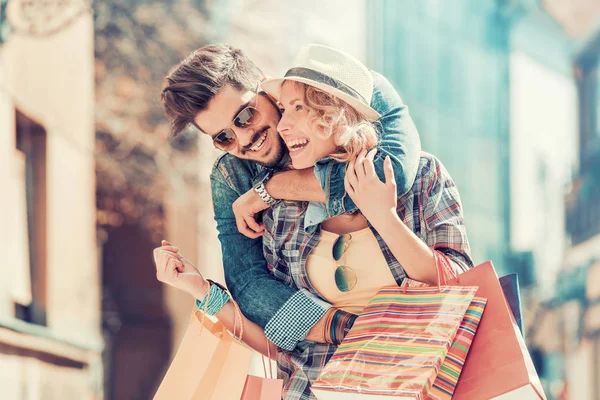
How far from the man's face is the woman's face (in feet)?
0.63

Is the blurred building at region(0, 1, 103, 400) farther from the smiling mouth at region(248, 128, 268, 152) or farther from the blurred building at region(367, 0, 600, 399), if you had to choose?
the blurred building at region(367, 0, 600, 399)

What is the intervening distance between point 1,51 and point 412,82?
5540mm

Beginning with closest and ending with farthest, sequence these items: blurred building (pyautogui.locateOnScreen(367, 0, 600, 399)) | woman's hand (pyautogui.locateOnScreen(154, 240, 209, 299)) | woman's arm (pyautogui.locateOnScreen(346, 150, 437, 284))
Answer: woman's arm (pyautogui.locateOnScreen(346, 150, 437, 284)), woman's hand (pyautogui.locateOnScreen(154, 240, 209, 299)), blurred building (pyautogui.locateOnScreen(367, 0, 600, 399))

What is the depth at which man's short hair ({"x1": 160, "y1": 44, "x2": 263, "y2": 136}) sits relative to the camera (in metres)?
2.54

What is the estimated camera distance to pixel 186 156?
8.88m

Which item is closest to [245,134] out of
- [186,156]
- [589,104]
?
[186,156]

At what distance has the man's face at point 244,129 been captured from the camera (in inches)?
102

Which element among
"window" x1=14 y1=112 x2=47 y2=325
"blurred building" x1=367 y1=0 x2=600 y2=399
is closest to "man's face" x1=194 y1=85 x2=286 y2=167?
"window" x1=14 y1=112 x2=47 y2=325

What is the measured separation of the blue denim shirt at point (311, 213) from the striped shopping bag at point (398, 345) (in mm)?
213

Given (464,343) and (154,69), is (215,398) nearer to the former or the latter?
(464,343)

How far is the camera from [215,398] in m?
2.43

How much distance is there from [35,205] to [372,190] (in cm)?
531

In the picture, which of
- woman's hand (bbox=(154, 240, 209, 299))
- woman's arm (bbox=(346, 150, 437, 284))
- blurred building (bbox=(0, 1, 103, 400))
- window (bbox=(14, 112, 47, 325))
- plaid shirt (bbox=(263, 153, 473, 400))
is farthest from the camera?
window (bbox=(14, 112, 47, 325))

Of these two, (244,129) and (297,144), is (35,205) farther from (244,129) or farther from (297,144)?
(297,144)
